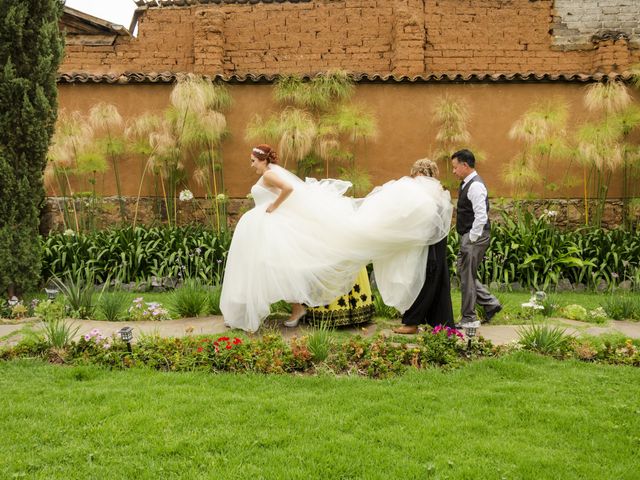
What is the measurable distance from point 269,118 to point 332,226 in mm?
5519

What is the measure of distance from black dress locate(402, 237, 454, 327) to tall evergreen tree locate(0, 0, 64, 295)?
4.89 metres

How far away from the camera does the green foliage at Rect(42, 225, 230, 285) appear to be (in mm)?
9125

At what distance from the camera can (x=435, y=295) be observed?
242 inches

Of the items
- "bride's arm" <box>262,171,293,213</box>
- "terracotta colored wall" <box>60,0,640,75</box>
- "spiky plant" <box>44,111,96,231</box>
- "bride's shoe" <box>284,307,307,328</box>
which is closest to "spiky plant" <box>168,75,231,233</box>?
"spiky plant" <box>44,111,96,231</box>

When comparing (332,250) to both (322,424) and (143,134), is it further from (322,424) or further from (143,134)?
(143,134)

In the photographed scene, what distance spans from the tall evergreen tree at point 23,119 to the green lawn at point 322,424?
117 inches

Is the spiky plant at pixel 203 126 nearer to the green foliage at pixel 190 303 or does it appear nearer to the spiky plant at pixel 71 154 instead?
the spiky plant at pixel 71 154

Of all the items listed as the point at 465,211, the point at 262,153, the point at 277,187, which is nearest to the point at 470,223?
the point at 465,211

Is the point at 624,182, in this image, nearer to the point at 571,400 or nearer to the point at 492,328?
the point at 492,328

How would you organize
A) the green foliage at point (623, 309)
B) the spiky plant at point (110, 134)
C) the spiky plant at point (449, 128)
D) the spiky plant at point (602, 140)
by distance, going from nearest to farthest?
the green foliage at point (623, 309) → the spiky plant at point (602, 140) → the spiky plant at point (110, 134) → the spiky plant at point (449, 128)

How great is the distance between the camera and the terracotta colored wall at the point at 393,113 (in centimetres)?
1145

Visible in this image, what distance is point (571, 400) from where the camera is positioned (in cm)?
443

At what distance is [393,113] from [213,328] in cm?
653

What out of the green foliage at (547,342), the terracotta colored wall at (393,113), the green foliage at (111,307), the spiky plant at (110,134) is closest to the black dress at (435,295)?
the green foliage at (547,342)
